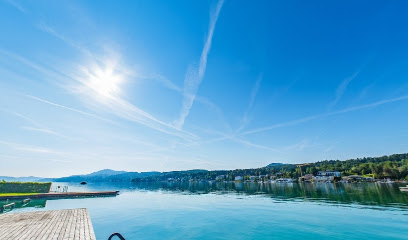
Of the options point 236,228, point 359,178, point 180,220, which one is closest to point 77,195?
point 180,220

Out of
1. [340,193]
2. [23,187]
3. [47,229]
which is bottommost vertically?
[340,193]

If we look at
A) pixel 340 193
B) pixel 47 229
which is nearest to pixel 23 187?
pixel 47 229

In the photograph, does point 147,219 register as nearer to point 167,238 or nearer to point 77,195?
point 167,238

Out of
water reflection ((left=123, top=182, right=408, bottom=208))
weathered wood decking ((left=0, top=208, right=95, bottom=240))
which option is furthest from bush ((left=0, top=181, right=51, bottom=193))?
water reflection ((left=123, top=182, right=408, bottom=208))

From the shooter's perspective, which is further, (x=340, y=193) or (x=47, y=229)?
(x=340, y=193)

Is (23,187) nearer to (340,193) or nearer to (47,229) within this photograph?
(47,229)

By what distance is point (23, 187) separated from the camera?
47594 millimetres

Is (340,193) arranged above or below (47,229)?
below

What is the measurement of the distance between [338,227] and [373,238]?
3.75 m

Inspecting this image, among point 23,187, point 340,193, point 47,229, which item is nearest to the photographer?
point 47,229

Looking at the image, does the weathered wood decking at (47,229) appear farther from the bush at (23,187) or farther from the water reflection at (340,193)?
the water reflection at (340,193)

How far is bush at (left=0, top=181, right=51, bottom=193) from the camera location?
4518 centimetres

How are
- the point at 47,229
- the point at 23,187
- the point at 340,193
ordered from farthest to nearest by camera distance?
the point at 340,193
the point at 23,187
the point at 47,229

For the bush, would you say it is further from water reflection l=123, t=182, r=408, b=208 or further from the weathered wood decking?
water reflection l=123, t=182, r=408, b=208
